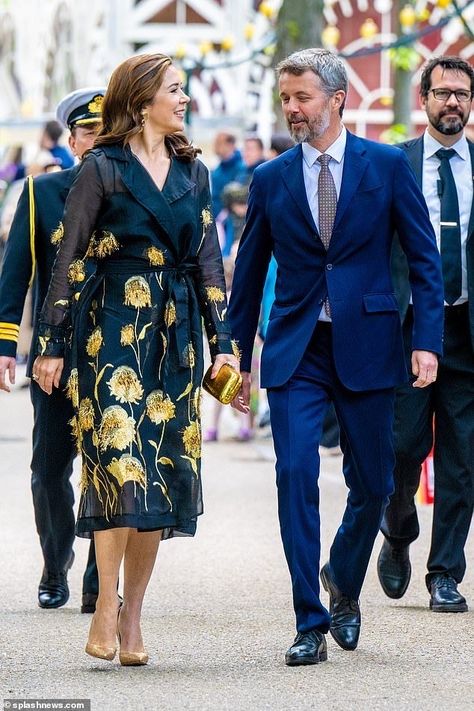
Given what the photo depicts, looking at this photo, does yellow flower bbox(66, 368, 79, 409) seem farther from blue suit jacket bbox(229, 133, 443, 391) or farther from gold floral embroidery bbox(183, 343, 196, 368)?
blue suit jacket bbox(229, 133, 443, 391)

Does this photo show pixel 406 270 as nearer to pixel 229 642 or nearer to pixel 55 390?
pixel 55 390

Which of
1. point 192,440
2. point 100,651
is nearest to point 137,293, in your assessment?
point 192,440

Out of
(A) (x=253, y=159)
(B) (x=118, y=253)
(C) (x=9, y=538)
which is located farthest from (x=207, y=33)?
(B) (x=118, y=253)

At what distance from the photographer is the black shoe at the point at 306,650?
6113mm

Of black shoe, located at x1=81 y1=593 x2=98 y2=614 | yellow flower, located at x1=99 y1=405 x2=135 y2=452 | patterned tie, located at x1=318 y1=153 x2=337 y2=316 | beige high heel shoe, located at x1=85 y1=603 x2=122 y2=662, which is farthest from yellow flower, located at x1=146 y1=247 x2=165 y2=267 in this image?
→ black shoe, located at x1=81 y1=593 x2=98 y2=614

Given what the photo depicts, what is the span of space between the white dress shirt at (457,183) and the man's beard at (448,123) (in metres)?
0.06

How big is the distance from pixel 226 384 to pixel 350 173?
82 cm

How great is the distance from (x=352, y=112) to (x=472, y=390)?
3786cm

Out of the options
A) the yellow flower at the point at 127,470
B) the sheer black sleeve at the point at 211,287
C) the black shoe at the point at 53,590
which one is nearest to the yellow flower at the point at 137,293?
the sheer black sleeve at the point at 211,287

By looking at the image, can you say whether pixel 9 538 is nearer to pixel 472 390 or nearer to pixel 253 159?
pixel 472 390

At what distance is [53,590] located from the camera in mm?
7449

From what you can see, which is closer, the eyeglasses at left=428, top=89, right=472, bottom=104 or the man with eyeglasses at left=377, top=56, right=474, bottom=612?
the man with eyeglasses at left=377, top=56, right=474, bottom=612

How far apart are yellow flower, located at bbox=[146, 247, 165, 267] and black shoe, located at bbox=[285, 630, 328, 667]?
4.12ft

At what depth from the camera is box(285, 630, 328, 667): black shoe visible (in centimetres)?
611
